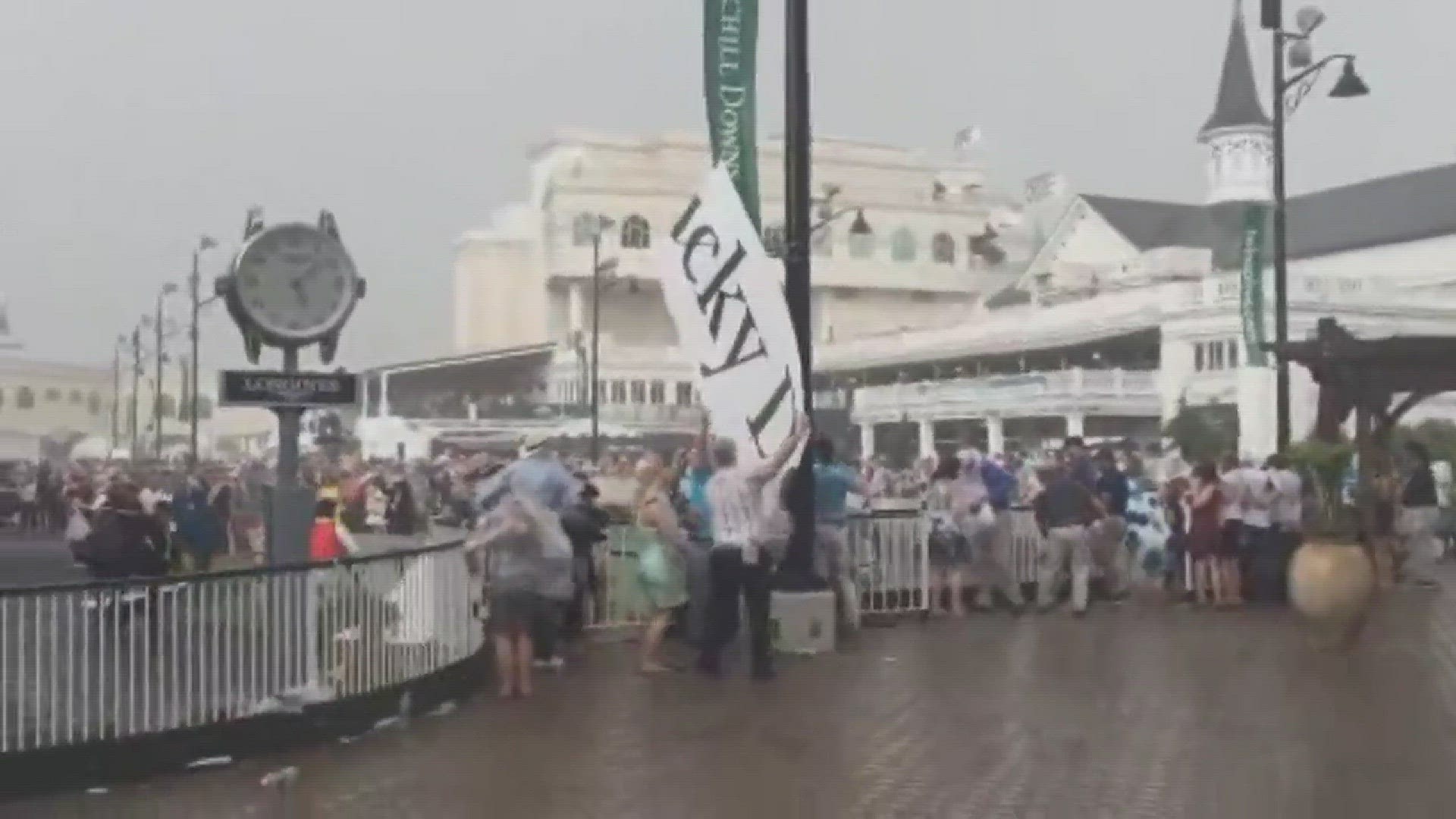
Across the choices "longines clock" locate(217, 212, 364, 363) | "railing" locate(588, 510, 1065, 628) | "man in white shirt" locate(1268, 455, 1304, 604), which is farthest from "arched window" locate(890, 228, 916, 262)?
"longines clock" locate(217, 212, 364, 363)

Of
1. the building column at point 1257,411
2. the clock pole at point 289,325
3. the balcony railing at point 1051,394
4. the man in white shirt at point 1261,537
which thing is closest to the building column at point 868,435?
the balcony railing at point 1051,394

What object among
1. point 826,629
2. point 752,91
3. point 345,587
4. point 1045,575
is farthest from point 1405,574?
point 345,587

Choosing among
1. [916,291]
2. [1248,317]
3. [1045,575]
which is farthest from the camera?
[916,291]

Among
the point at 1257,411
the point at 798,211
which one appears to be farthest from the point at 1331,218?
the point at 798,211

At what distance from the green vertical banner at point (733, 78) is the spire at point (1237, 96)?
85783 millimetres

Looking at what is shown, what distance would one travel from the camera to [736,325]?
13.3 m

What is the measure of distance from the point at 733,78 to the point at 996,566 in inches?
261

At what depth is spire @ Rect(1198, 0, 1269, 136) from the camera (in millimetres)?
95750

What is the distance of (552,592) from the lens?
12.5 meters

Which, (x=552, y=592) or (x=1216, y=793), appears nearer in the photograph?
(x=1216, y=793)

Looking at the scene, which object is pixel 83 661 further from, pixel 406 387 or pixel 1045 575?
pixel 406 387

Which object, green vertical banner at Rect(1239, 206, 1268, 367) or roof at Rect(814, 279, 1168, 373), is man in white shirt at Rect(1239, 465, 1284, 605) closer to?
green vertical banner at Rect(1239, 206, 1268, 367)

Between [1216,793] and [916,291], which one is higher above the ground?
[916,291]

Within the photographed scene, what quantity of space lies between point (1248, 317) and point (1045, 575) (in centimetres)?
1025
